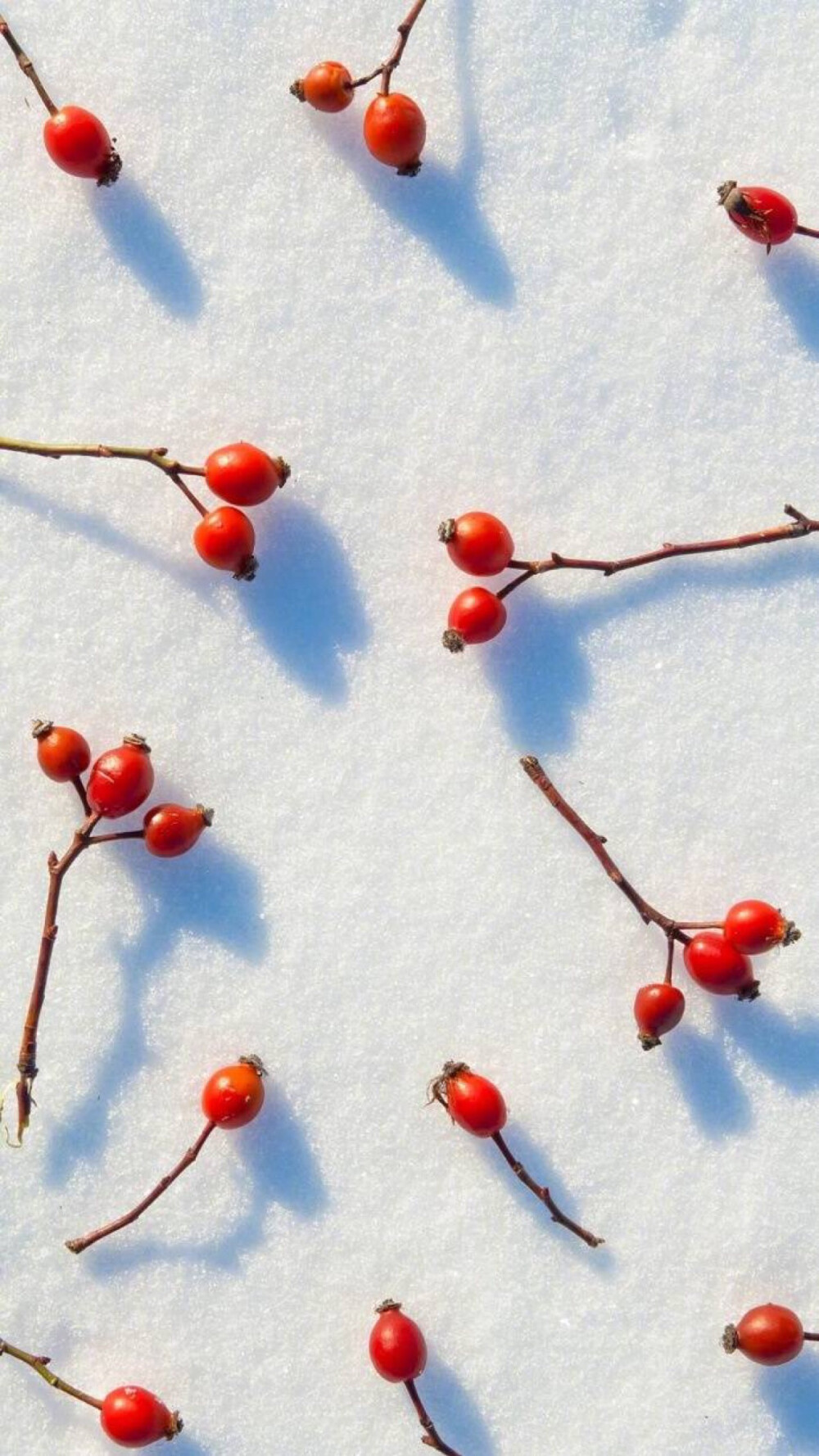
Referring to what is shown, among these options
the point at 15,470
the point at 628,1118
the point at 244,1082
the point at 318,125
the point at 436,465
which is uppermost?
the point at 318,125

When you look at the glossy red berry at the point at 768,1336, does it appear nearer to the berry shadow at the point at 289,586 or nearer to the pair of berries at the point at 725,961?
the pair of berries at the point at 725,961

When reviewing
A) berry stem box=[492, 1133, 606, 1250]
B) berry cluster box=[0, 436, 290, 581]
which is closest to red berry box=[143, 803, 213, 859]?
berry cluster box=[0, 436, 290, 581]

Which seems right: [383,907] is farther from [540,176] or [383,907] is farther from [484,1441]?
[540,176]

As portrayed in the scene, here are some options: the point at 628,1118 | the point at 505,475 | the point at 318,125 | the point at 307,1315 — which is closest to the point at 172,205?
the point at 318,125

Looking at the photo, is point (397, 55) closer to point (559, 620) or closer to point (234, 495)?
point (234, 495)

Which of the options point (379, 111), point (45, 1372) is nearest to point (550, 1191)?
point (45, 1372)

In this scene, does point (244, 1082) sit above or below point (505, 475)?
below
